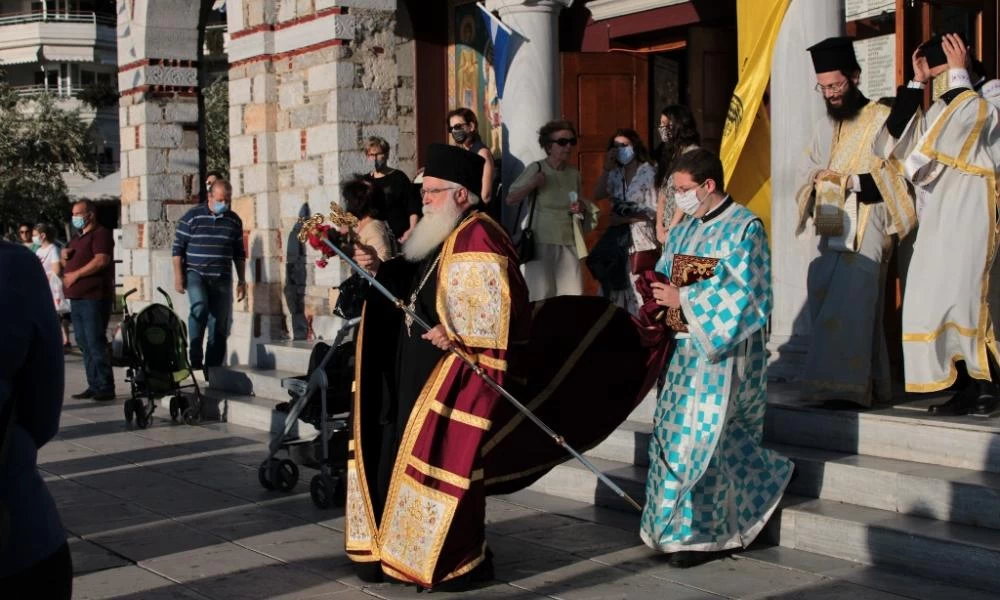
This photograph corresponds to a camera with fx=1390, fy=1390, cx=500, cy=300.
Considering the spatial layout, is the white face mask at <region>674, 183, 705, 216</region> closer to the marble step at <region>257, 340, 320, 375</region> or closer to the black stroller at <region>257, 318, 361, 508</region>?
the black stroller at <region>257, 318, 361, 508</region>

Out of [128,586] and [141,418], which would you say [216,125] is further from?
[128,586]

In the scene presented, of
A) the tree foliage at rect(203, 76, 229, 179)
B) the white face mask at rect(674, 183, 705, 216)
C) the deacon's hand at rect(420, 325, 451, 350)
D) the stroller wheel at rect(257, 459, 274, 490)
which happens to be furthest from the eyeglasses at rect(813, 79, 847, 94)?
the tree foliage at rect(203, 76, 229, 179)

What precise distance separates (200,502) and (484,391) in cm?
286

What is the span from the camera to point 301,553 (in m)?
6.87

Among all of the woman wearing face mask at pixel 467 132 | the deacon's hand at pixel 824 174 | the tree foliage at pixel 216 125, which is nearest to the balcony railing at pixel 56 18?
the tree foliage at pixel 216 125

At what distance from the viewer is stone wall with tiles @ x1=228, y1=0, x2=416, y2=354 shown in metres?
13.1

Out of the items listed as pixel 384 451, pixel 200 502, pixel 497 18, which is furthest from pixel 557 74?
pixel 384 451

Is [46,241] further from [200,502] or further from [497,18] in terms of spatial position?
[200,502]

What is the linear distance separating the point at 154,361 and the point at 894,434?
21.3 feet

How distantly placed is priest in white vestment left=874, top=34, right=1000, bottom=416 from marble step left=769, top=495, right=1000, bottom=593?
2.93 feet

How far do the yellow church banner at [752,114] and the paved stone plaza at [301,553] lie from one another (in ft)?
8.59

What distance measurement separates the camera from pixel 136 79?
1662 centimetres

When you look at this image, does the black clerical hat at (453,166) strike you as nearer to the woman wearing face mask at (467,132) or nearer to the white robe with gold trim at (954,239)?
the white robe with gold trim at (954,239)

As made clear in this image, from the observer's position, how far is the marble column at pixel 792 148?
8.20 meters
